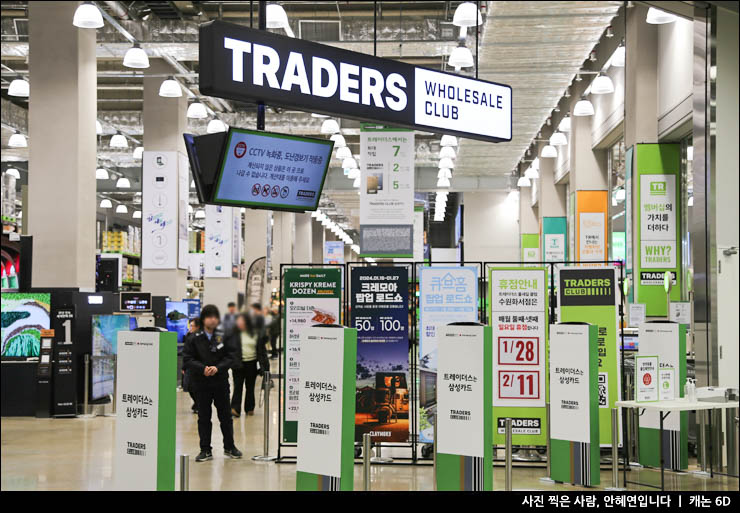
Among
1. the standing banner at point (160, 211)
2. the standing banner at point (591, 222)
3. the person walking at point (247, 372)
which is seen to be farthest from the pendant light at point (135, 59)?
the standing banner at point (591, 222)

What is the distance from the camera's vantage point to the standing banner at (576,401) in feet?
24.6

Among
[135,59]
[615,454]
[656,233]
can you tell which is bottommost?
[615,454]

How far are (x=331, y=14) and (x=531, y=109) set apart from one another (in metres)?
3.65

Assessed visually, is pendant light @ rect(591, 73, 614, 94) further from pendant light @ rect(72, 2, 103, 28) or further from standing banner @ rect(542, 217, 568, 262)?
pendant light @ rect(72, 2, 103, 28)

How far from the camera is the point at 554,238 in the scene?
18.6 m

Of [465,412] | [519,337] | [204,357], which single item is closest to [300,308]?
[204,357]

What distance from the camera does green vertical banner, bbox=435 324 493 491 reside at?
627cm

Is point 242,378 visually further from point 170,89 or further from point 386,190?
point 170,89

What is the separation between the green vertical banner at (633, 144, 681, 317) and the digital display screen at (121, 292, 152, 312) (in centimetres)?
863

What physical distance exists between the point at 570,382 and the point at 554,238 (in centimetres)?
1129

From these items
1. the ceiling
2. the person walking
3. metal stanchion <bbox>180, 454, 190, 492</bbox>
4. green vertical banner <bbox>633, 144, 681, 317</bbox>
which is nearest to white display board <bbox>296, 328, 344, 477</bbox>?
metal stanchion <bbox>180, 454, 190, 492</bbox>

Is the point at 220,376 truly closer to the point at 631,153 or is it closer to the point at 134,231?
the point at 631,153

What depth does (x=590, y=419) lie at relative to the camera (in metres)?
7.48

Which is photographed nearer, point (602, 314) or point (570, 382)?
point (570, 382)
